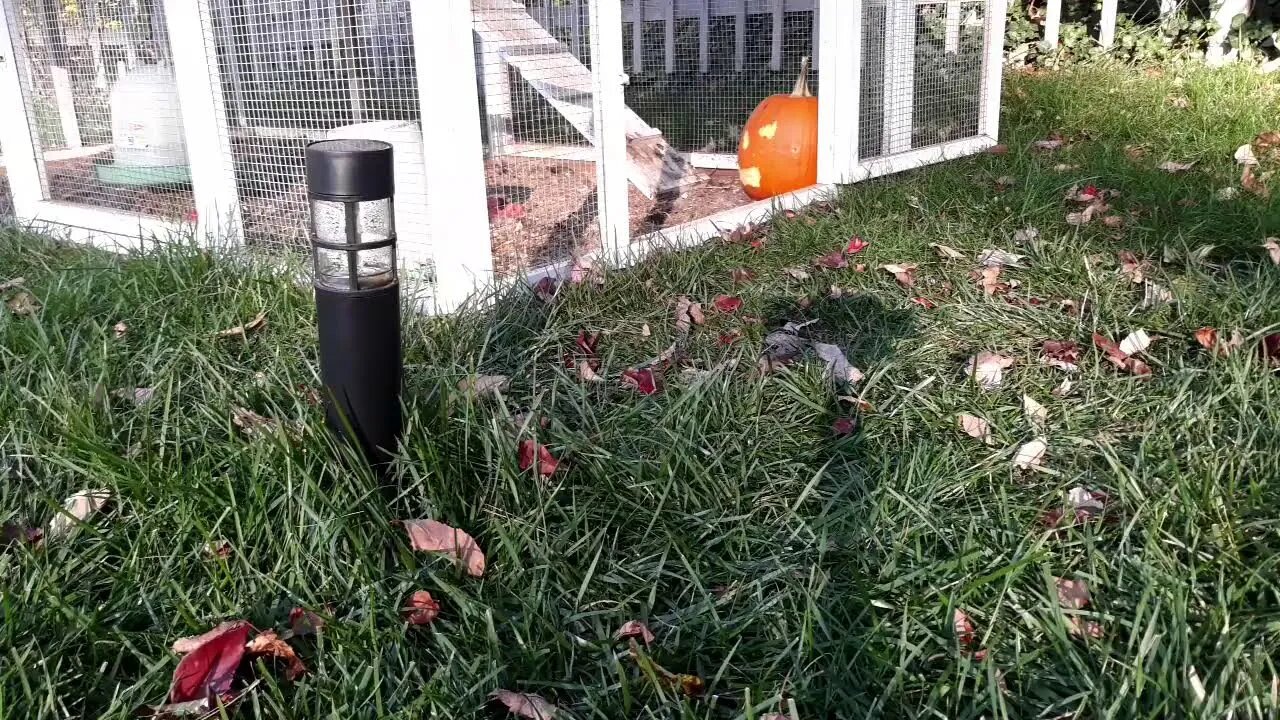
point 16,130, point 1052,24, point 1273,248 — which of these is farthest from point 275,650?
point 1052,24

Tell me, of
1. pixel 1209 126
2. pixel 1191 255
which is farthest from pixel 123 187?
pixel 1209 126

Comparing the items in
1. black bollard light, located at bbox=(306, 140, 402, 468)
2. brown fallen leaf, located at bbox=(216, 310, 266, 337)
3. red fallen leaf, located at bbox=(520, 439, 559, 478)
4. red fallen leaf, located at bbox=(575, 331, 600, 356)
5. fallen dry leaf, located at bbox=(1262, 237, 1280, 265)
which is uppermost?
black bollard light, located at bbox=(306, 140, 402, 468)

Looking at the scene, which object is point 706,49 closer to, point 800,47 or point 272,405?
point 800,47

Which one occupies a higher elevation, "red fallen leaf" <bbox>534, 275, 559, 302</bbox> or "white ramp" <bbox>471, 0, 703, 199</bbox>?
"white ramp" <bbox>471, 0, 703, 199</bbox>

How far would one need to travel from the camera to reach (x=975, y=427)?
79.7 inches

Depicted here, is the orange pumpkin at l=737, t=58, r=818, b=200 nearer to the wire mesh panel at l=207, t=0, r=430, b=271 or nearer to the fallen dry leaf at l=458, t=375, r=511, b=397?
the wire mesh panel at l=207, t=0, r=430, b=271

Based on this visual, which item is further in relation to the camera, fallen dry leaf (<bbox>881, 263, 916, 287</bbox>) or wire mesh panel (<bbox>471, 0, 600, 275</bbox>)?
fallen dry leaf (<bbox>881, 263, 916, 287</bbox>)

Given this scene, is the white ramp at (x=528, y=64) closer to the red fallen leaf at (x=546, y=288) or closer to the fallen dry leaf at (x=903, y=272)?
the red fallen leaf at (x=546, y=288)

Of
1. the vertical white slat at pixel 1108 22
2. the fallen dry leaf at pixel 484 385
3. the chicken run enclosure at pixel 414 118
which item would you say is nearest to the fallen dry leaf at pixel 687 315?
the chicken run enclosure at pixel 414 118

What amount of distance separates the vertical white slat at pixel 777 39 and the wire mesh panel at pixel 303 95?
10.2ft

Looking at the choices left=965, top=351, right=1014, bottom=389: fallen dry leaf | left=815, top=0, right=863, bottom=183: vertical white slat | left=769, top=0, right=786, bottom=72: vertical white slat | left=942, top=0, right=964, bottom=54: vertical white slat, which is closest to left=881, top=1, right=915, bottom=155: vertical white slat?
left=815, top=0, right=863, bottom=183: vertical white slat

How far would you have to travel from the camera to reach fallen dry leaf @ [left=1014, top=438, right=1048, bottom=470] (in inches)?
74.2

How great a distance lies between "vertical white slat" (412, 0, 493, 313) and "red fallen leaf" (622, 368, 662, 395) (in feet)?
2.30

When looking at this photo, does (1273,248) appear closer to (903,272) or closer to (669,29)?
(903,272)
